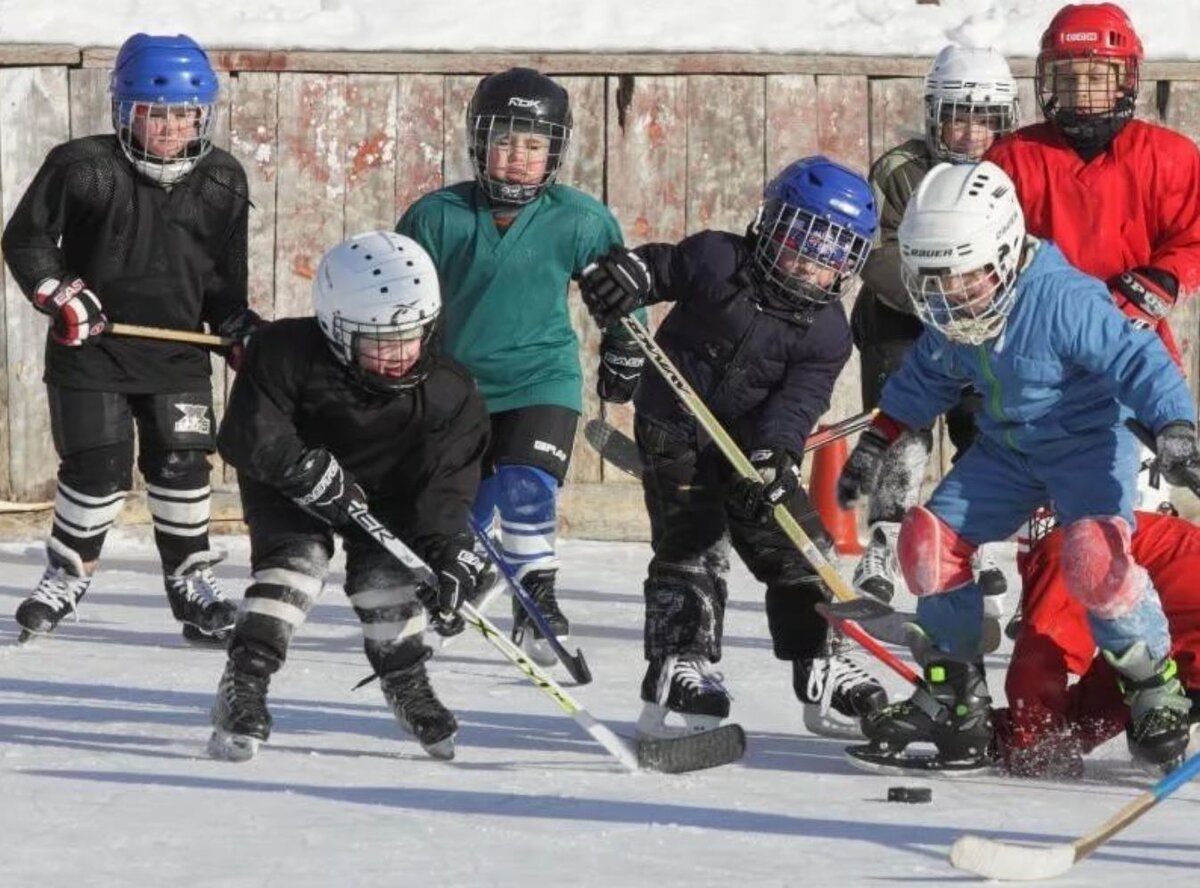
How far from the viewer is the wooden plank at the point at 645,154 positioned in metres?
9.36

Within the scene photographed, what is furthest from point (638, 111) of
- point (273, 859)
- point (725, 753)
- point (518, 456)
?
point (273, 859)

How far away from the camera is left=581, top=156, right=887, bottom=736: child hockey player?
583cm

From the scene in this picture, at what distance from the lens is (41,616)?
7.01 m

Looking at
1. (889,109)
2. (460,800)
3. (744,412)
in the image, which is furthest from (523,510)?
(889,109)

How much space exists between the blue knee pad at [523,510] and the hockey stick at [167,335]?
0.82m

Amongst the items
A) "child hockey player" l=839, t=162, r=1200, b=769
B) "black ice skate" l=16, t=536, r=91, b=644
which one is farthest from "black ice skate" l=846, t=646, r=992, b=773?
"black ice skate" l=16, t=536, r=91, b=644

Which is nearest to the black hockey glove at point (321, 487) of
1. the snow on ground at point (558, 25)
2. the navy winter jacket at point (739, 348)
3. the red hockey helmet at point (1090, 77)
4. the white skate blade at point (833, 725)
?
the navy winter jacket at point (739, 348)

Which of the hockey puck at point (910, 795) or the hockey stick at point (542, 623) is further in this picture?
the hockey stick at point (542, 623)

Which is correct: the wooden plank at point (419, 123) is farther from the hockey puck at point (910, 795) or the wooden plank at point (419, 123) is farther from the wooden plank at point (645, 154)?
the hockey puck at point (910, 795)

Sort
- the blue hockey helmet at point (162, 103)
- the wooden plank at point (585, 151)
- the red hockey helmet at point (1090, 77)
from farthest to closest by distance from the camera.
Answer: the wooden plank at point (585, 151), the blue hockey helmet at point (162, 103), the red hockey helmet at point (1090, 77)

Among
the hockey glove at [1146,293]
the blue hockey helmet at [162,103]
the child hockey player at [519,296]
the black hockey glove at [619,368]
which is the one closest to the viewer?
the black hockey glove at [619,368]

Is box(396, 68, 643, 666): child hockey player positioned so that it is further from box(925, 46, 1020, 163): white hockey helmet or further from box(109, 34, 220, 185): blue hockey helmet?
box(925, 46, 1020, 163): white hockey helmet

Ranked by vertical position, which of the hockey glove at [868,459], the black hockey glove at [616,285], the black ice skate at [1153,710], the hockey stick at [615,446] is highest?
the black hockey glove at [616,285]

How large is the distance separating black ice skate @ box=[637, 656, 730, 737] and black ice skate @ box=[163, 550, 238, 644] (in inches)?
61.0
